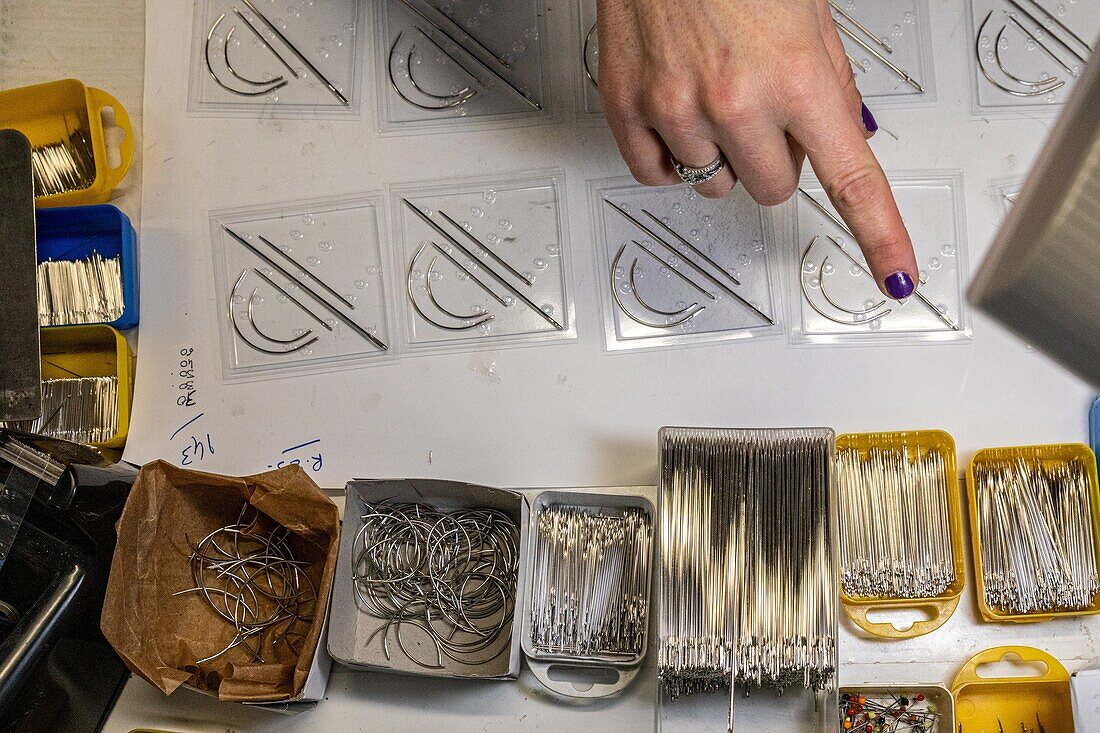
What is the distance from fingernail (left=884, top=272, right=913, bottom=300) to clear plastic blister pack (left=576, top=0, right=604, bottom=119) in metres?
0.63

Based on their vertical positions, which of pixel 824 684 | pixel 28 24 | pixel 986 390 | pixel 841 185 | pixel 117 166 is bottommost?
pixel 824 684

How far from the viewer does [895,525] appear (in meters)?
1.21

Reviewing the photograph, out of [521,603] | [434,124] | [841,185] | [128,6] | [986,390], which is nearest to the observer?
[841,185]

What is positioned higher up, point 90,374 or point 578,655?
point 90,374

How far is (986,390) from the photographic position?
1330 mm

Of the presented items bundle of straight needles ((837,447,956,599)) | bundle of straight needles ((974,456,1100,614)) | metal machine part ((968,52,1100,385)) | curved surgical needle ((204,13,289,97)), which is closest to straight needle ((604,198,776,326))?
bundle of straight needles ((837,447,956,599))

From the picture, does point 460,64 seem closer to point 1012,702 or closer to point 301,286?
point 301,286

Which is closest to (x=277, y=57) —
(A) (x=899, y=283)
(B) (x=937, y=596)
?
(A) (x=899, y=283)

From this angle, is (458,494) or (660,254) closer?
(458,494)

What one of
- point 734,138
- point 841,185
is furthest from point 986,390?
point 734,138

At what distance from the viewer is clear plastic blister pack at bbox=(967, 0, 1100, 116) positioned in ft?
4.73

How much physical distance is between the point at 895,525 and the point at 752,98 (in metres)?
0.60

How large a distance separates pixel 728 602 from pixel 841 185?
0.51 m

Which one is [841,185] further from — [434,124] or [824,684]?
[434,124]
